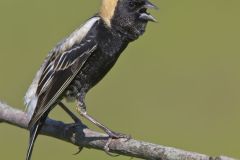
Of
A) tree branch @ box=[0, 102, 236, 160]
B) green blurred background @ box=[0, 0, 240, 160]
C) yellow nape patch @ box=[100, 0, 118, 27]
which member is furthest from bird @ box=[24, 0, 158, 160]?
green blurred background @ box=[0, 0, 240, 160]

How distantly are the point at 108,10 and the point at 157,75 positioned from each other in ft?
17.4

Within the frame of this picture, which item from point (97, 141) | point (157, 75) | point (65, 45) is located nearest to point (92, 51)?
point (65, 45)

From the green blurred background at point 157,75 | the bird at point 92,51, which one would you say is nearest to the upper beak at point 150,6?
the bird at point 92,51

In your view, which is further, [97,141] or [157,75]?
[157,75]

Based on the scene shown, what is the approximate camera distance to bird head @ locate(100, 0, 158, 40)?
588cm

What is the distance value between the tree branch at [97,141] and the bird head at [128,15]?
25.1 inches

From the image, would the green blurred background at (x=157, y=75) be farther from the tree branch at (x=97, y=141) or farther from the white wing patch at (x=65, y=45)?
the tree branch at (x=97, y=141)

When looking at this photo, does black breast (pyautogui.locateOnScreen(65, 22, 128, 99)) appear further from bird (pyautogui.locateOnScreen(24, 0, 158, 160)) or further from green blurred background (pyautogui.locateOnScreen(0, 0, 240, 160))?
green blurred background (pyautogui.locateOnScreen(0, 0, 240, 160))

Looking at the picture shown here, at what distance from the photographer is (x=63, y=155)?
362 inches

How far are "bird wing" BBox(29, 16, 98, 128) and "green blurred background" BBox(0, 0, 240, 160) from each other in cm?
328

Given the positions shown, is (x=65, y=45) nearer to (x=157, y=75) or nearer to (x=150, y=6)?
(x=150, y=6)

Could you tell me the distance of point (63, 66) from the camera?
588 cm

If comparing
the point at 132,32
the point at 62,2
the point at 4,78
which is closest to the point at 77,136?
the point at 132,32

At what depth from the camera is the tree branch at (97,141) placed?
4.74 metres
